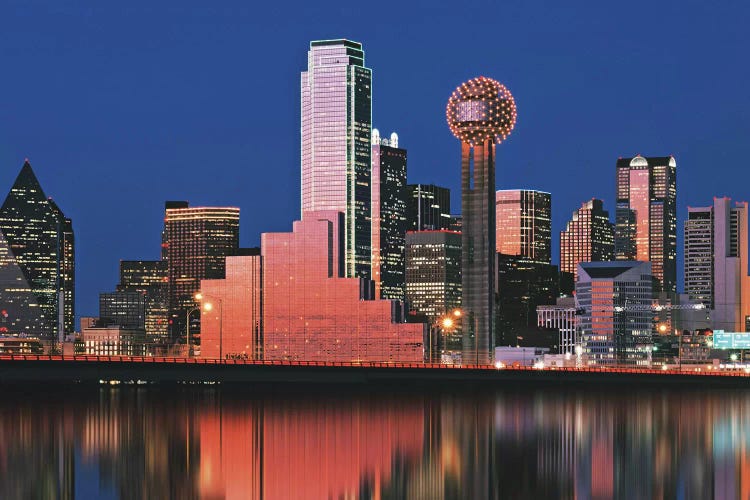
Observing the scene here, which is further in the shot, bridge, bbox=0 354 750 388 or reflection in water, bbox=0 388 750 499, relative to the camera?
bridge, bbox=0 354 750 388

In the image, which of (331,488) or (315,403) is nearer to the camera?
(331,488)

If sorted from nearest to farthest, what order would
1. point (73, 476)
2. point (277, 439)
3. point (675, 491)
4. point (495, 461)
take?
point (675, 491) < point (73, 476) < point (495, 461) < point (277, 439)

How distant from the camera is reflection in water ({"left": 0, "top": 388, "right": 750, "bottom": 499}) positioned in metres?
69.2

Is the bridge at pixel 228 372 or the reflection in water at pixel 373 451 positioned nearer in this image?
the reflection in water at pixel 373 451

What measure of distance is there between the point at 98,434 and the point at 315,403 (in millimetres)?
48073

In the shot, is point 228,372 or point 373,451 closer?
point 373,451

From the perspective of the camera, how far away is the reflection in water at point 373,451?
6919 cm

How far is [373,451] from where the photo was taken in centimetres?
8594

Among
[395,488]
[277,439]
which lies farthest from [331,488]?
[277,439]

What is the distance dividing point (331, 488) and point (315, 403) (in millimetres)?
76329

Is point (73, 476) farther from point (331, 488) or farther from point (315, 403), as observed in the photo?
point (315, 403)

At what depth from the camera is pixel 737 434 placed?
103m

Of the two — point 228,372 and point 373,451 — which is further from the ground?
point 373,451

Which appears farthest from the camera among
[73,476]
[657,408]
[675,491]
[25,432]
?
[657,408]
